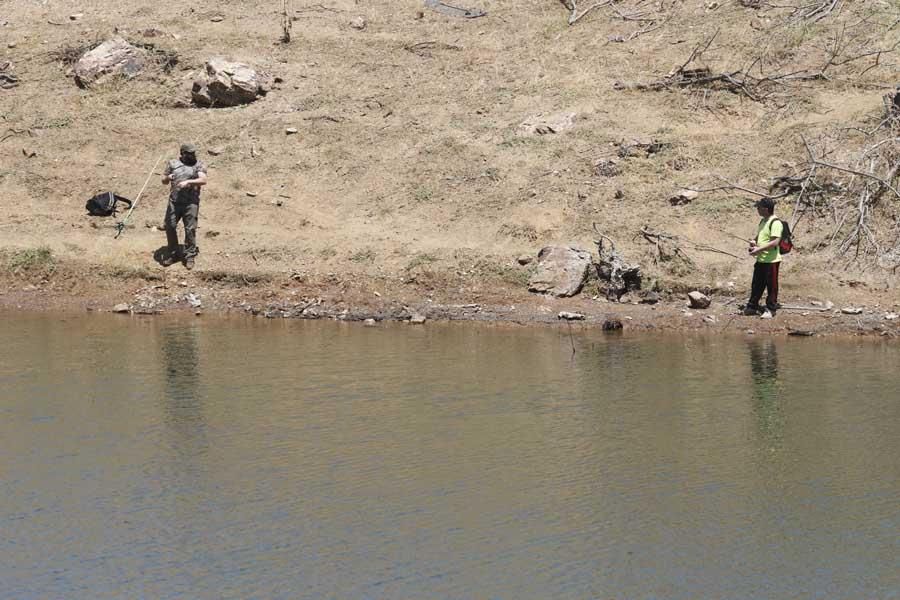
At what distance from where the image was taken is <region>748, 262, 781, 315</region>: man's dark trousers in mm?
12734

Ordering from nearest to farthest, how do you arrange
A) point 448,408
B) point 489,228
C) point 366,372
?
point 448,408, point 366,372, point 489,228

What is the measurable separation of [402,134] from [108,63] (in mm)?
5170

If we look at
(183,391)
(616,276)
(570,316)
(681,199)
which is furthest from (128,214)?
(681,199)

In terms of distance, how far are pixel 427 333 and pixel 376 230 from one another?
307 cm

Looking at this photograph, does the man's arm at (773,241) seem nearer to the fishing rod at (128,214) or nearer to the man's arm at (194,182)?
the man's arm at (194,182)

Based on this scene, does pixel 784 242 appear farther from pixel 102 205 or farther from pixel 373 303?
pixel 102 205

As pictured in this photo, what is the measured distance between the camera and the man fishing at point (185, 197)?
14039mm

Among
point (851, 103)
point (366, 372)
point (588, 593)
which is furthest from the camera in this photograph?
point (851, 103)

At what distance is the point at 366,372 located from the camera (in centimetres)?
1039

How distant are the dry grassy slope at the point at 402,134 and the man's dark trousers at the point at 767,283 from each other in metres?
1.02

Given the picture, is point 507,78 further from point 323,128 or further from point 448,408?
point 448,408

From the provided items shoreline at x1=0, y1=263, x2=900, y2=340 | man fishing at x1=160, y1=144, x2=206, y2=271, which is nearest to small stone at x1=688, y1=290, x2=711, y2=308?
shoreline at x1=0, y1=263, x2=900, y2=340

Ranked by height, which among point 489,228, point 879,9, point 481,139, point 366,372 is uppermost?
point 879,9

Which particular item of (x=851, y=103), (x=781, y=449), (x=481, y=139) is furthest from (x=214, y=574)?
(x=851, y=103)
